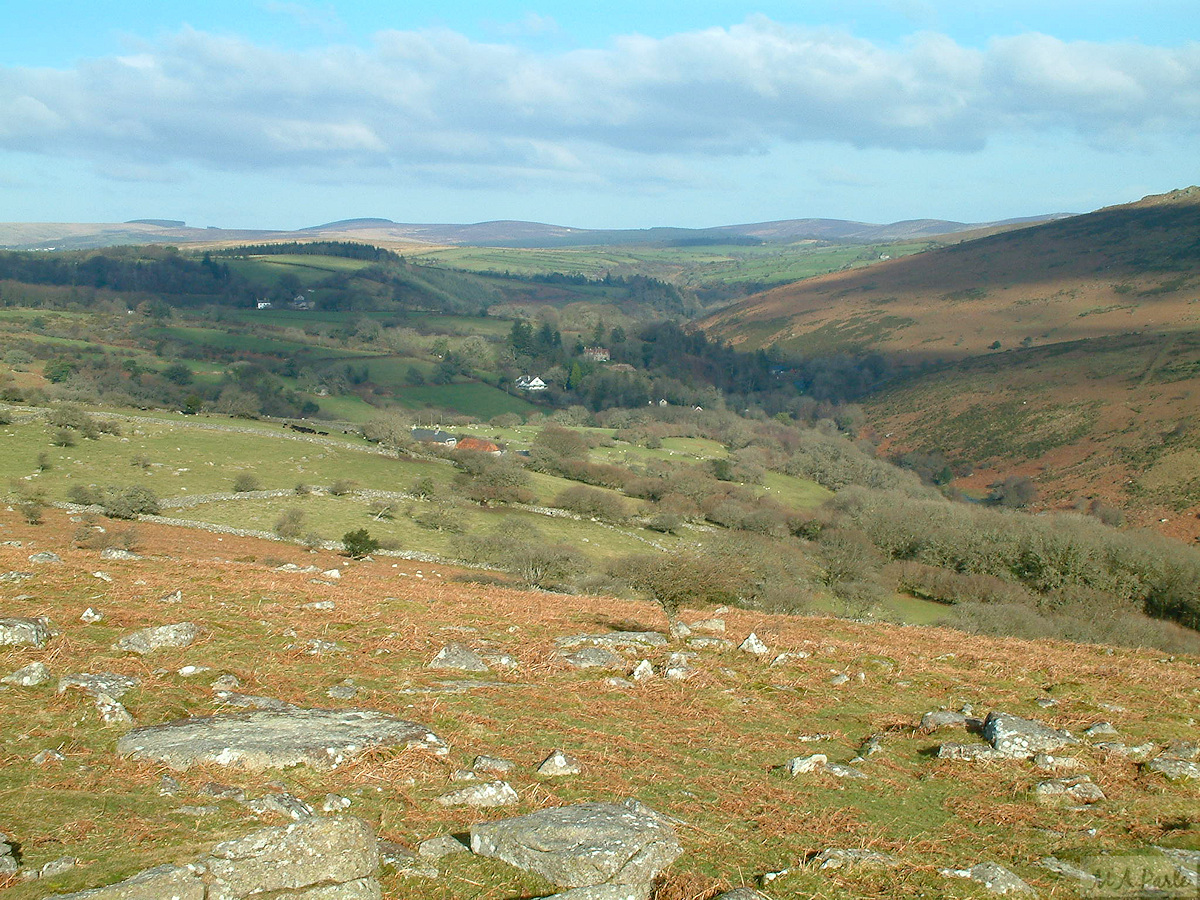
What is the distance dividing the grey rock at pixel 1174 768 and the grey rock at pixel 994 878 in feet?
11.9

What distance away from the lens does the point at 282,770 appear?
756 cm

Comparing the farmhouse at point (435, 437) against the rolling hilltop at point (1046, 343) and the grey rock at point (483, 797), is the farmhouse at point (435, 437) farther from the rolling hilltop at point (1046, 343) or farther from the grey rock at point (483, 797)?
the grey rock at point (483, 797)

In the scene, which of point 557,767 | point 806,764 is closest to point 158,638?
point 557,767

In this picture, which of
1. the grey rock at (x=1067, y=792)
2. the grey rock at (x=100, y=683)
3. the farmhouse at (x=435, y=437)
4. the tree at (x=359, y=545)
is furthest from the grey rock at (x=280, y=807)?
the farmhouse at (x=435, y=437)

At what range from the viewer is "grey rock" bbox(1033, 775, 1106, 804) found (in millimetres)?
8258

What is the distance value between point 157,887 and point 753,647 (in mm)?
10016

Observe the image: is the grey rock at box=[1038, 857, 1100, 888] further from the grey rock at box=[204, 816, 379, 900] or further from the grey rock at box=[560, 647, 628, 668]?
the grey rock at box=[560, 647, 628, 668]

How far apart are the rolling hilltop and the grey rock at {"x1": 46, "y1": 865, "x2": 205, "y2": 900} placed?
2658 inches

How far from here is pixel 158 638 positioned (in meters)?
10.8

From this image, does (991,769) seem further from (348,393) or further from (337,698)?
(348,393)

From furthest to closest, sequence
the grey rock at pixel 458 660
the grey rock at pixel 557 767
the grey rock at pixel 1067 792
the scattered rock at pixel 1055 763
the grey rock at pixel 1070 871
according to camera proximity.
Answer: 1. the grey rock at pixel 458 660
2. the scattered rock at pixel 1055 763
3. the grey rock at pixel 1067 792
4. the grey rock at pixel 557 767
5. the grey rock at pixel 1070 871

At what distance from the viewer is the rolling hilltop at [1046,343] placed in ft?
246

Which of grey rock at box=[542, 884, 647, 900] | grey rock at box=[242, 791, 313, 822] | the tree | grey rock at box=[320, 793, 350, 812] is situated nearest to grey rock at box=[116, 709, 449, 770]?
grey rock at box=[320, 793, 350, 812]

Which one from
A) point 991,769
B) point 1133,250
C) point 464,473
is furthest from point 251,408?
point 1133,250
